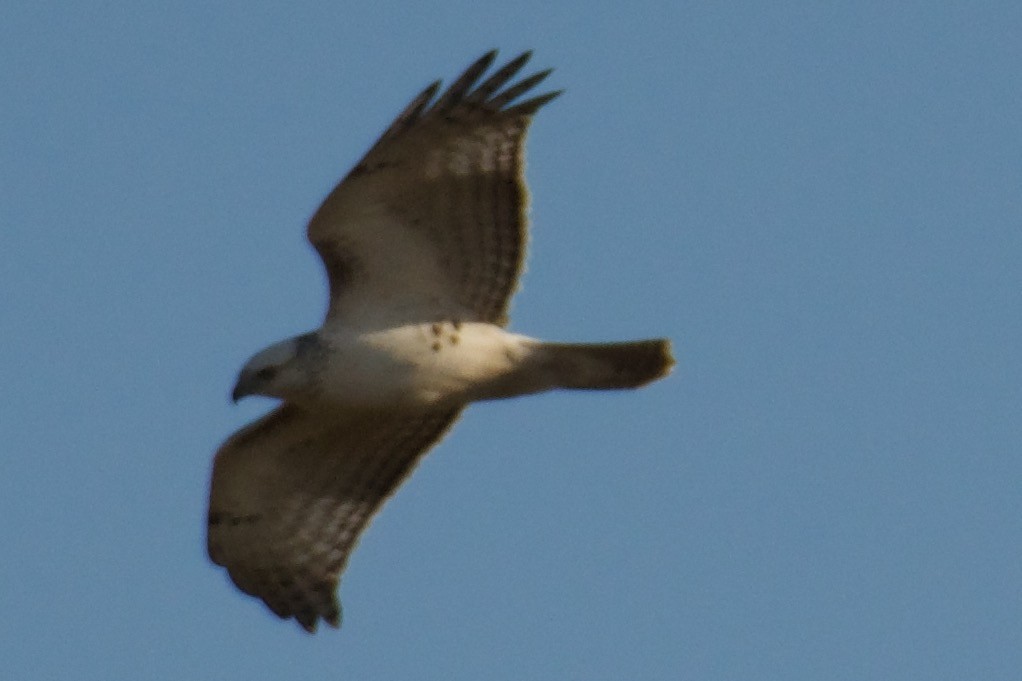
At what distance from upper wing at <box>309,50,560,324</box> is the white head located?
1.01 feet

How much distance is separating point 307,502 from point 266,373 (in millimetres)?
1377

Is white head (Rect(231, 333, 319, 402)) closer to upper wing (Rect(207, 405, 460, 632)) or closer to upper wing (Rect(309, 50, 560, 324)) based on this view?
upper wing (Rect(309, 50, 560, 324))

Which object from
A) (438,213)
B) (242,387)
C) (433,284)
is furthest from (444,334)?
(242,387)

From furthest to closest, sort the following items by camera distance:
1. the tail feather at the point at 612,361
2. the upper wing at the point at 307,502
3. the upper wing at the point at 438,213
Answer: the upper wing at the point at 307,502, the tail feather at the point at 612,361, the upper wing at the point at 438,213

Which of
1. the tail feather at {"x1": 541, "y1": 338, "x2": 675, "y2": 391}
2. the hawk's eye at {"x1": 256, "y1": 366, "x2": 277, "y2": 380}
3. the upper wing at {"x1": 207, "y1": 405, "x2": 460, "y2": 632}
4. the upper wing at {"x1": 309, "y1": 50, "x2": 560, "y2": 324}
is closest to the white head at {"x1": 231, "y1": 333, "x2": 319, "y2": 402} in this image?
the hawk's eye at {"x1": 256, "y1": 366, "x2": 277, "y2": 380}

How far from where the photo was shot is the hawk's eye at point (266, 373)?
10.2 meters

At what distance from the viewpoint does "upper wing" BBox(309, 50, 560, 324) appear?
33.4ft

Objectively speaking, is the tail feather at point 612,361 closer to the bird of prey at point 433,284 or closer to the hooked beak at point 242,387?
the bird of prey at point 433,284

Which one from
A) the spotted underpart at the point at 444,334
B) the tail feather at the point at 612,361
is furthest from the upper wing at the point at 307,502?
the tail feather at the point at 612,361

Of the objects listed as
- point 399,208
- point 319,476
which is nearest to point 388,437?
point 319,476

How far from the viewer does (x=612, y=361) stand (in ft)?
34.0

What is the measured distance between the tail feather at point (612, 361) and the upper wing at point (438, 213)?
39cm

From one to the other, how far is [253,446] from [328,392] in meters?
0.94

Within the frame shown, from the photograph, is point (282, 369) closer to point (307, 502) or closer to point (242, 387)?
point (242, 387)
